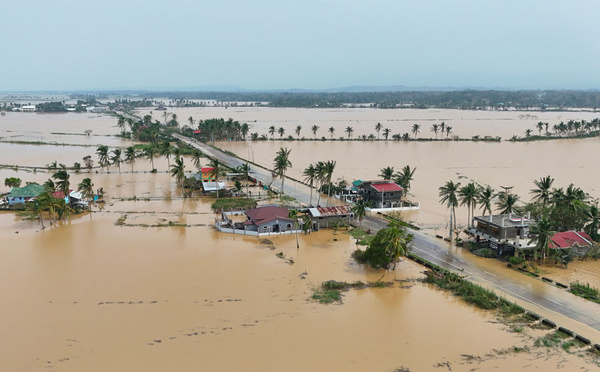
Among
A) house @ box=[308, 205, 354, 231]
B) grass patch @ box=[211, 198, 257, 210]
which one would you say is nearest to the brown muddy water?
house @ box=[308, 205, 354, 231]

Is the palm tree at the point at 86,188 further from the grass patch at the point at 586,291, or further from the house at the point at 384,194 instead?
the grass patch at the point at 586,291

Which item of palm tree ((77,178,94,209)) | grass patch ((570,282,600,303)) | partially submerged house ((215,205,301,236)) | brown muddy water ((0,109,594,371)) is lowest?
brown muddy water ((0,109,594,371))

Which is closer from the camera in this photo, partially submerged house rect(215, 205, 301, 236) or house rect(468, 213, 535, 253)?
house rect(468, 213, 535, 253)

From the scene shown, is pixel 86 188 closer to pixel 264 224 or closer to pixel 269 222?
pixel 264 224

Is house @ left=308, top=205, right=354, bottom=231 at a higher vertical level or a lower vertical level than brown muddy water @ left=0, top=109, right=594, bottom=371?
higher

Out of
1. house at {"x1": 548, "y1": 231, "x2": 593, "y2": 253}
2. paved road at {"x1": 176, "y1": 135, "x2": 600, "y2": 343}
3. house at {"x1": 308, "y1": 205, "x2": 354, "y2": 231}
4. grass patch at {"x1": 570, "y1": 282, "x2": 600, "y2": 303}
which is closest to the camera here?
paved road at {"x1": 176, "y1": 135, "x2": 600, "y2": 343}

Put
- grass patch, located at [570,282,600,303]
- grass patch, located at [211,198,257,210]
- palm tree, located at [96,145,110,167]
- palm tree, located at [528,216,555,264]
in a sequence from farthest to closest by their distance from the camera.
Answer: palm tree, located at [96,145,110,167] → grass patch, located at [211,198,257,210] → palm tree, located at [528,216,555,264] → grass patch, located at [570,282,600,303]

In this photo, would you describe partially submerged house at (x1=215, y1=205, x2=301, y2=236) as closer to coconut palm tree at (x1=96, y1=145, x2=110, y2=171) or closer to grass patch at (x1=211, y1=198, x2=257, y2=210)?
grass patch at (x1=211, y1=198, x2=257, y2=210)

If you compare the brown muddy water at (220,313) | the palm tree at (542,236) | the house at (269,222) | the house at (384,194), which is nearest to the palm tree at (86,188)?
the brown muddy water at (220,313)
